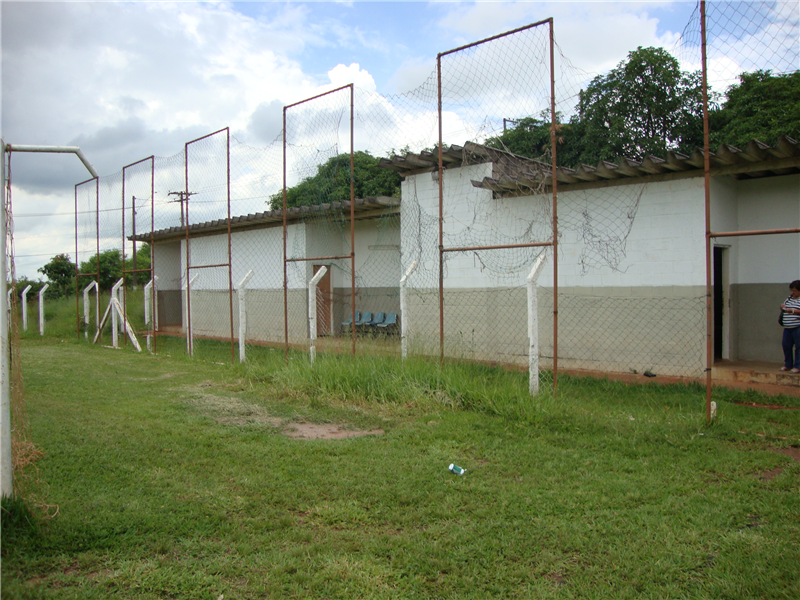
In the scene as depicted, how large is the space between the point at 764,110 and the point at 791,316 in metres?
8.19

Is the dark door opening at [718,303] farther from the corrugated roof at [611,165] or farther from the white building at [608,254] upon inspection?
the corrugated roof at [611,165]

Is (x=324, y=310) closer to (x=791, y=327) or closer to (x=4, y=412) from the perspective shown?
(x=791, y=327)

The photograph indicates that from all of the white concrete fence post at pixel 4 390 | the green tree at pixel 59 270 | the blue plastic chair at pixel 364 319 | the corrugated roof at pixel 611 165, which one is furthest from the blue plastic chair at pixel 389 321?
the green tree at pixel 59 270

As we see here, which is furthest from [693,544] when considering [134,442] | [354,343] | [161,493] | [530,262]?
[530,262]

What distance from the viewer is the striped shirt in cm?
732

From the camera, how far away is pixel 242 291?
928 centimetres

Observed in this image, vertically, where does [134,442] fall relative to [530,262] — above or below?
below

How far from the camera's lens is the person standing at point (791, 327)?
7.33m

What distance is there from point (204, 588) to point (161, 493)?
1.26m

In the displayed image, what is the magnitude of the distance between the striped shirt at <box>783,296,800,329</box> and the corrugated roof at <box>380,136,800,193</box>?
1.73 m

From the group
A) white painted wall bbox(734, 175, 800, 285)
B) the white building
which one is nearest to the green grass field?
the white building

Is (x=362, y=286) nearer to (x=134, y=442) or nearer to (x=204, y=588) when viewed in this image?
(x=134, y=442)

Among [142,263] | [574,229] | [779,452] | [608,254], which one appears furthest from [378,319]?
[142,263]

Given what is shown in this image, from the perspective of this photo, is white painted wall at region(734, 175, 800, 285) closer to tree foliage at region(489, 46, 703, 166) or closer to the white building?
the white building
